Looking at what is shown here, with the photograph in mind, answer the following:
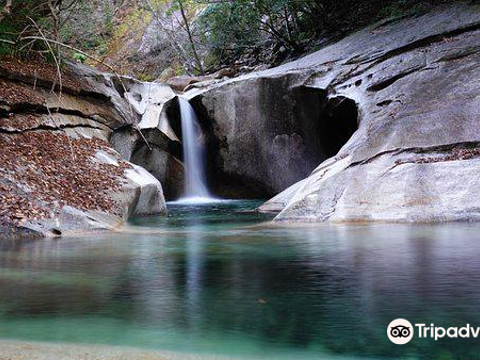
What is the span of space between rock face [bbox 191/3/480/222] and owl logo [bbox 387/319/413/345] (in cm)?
553

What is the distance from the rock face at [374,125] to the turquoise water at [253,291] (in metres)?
1.42

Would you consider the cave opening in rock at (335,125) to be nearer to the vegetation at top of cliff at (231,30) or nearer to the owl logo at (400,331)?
the vegetation at top of cliff at (231,30)

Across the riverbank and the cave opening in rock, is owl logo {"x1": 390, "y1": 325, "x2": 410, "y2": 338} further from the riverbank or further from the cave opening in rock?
the cave opening in rock

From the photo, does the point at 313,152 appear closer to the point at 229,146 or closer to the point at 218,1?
the point at 229,146

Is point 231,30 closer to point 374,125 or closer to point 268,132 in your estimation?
point 268,132

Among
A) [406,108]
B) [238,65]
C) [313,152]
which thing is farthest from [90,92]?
[238,65]

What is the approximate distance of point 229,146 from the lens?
18.4 m

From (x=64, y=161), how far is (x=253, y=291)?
7790 mm

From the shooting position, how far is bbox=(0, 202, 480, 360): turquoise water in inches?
159

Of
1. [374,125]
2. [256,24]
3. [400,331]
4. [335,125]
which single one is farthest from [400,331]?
[256,24]

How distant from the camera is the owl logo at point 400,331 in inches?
157

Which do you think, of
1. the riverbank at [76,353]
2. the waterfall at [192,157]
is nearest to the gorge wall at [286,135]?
the waterfall at [192,157]

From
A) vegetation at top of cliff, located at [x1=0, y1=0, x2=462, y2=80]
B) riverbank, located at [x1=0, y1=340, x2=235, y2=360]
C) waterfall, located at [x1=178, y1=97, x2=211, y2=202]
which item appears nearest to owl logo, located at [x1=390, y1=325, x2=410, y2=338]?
riverbank, located at [x1=0, y1=340, x2=235, y2=360]

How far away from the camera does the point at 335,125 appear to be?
1811 centimetres
